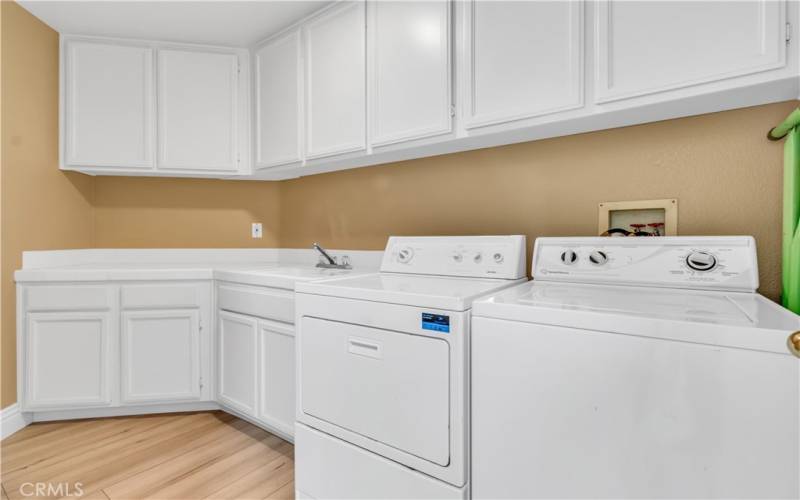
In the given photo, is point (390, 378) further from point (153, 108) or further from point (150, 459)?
point (153, 108)

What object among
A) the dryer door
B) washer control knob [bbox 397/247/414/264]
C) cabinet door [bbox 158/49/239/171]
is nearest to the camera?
the dryer door

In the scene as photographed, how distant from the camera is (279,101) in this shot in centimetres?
249

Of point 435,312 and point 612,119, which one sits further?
point 612,119

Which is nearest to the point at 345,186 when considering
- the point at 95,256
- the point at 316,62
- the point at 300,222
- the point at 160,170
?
the point at 300,222

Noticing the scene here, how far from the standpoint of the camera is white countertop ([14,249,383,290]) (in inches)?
89.0

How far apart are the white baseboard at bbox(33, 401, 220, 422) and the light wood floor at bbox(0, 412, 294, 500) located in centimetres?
4

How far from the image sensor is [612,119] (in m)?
1.51

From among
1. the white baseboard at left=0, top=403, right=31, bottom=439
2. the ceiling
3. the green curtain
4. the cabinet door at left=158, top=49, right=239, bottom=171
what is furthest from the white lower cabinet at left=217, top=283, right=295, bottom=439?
the green curtain

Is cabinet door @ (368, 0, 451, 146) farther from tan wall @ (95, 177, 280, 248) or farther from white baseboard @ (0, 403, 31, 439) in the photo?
white baseboard @ (0, 403, 31, 439)

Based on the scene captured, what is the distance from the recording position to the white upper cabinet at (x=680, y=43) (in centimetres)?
115

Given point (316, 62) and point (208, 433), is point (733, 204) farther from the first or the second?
point (208, 433)

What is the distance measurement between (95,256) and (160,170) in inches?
32.0

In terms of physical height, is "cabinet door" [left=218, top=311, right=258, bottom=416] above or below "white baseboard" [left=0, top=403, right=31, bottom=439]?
above

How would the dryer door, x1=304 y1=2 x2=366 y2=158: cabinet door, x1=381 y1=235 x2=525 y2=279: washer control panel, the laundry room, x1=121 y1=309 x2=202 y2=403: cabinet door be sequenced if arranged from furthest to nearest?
x1=121 y1=309 x2=202 y2=403: cabinet door, x1=304 y1=2 x2=366 y2=158: cabinet door, x1=381 y1=235 x2=525 y2=279: washer control panel, the dryer door, the laundry room
